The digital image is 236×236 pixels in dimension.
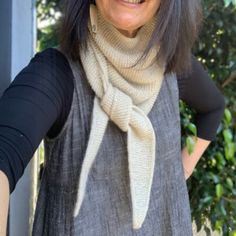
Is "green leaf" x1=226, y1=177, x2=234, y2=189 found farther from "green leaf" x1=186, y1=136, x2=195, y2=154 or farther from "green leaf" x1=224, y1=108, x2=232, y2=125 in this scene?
"green leaf" x1=186, y1=136, x2=195, y2=154

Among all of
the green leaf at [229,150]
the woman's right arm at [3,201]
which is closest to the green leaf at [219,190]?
the green leaf at [229,150]

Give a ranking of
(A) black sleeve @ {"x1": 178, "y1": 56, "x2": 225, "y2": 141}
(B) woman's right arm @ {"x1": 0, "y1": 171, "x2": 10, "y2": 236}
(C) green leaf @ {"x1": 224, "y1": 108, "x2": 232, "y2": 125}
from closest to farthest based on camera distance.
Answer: (B) woman's right arm @ {"x1": 0, "y1": 171, "x2": 10, "y2": 236}
(A) black sleeve @ {"x1": 178, "y1": 56, "x2": 225, "y2": 141}
(C) green leaf @ {"x1": 224, "y1": 108, "x2": 232, "y2": 125}

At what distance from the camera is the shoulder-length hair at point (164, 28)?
1.12 meters

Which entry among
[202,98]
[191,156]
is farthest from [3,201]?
[191,156]

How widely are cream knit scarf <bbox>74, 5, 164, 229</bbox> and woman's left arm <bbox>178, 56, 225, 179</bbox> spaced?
20 centimetres

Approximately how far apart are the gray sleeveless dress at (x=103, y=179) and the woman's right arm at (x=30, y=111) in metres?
0.04

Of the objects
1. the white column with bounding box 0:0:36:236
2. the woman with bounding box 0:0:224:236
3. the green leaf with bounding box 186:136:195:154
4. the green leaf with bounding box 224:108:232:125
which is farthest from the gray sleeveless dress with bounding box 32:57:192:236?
the green leaf with bounding box 224:108:232:125

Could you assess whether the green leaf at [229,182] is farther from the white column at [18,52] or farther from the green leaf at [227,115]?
the white column at [18,52]

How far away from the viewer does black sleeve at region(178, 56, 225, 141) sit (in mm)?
1416

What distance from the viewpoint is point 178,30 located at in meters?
1.21

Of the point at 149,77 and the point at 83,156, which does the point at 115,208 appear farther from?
the point at 149,77

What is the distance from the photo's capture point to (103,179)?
115 cm

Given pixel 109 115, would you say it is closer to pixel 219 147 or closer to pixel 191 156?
pixel 191 156

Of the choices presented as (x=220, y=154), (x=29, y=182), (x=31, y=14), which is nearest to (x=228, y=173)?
(x=220, y=154)
